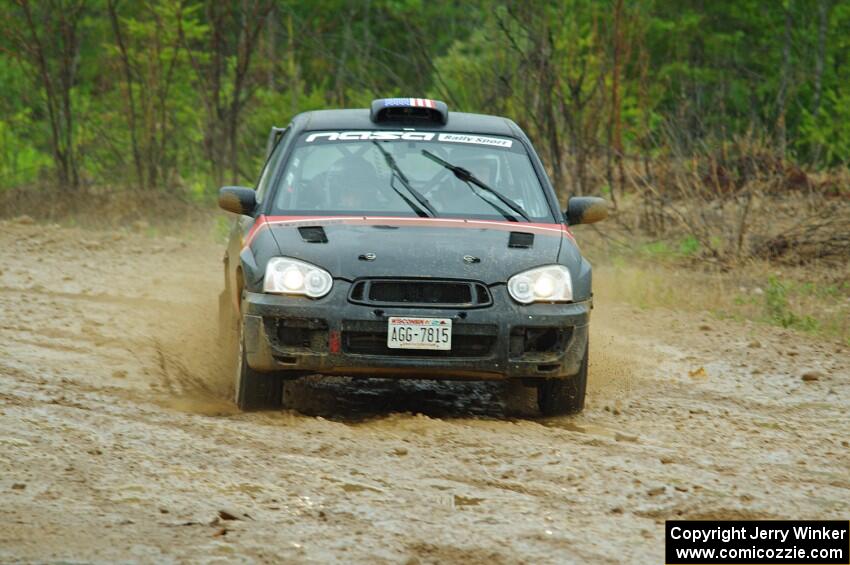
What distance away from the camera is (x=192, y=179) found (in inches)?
899

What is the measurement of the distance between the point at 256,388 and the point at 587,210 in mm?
2269

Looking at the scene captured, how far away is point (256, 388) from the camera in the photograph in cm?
705

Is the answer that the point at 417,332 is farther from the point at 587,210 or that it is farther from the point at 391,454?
the point at 587,210

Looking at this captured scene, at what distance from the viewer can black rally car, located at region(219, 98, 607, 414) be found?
22.0 ft

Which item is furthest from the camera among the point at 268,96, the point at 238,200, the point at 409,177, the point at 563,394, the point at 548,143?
the point at 268,96

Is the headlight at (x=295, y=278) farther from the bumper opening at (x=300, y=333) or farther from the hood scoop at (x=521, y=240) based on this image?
the hood scoop at (x=521, y=240)

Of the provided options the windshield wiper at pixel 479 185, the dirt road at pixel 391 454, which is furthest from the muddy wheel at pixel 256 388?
the windshield wiper at pixel 479 185

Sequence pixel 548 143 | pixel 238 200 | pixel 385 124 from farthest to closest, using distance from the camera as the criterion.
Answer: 1. pixel 548 143
2. pixel 385 124
3. pixel 238 200

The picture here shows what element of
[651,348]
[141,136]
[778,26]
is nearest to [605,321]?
[651,348]

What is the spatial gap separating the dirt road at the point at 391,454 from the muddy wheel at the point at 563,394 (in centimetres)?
8

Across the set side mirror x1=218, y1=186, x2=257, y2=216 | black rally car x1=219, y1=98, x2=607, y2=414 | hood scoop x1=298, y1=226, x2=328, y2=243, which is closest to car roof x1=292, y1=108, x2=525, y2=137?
black rally car x1=219, y1=98, x2=607, y2=414

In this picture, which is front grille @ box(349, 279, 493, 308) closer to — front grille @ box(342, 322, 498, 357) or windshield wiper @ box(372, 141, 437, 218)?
front grille @ box(342, 322, 498, 357)

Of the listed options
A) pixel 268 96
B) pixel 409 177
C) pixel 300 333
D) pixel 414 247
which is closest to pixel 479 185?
pixel 409 177

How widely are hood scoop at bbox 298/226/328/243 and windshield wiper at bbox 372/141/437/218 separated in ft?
2.20
